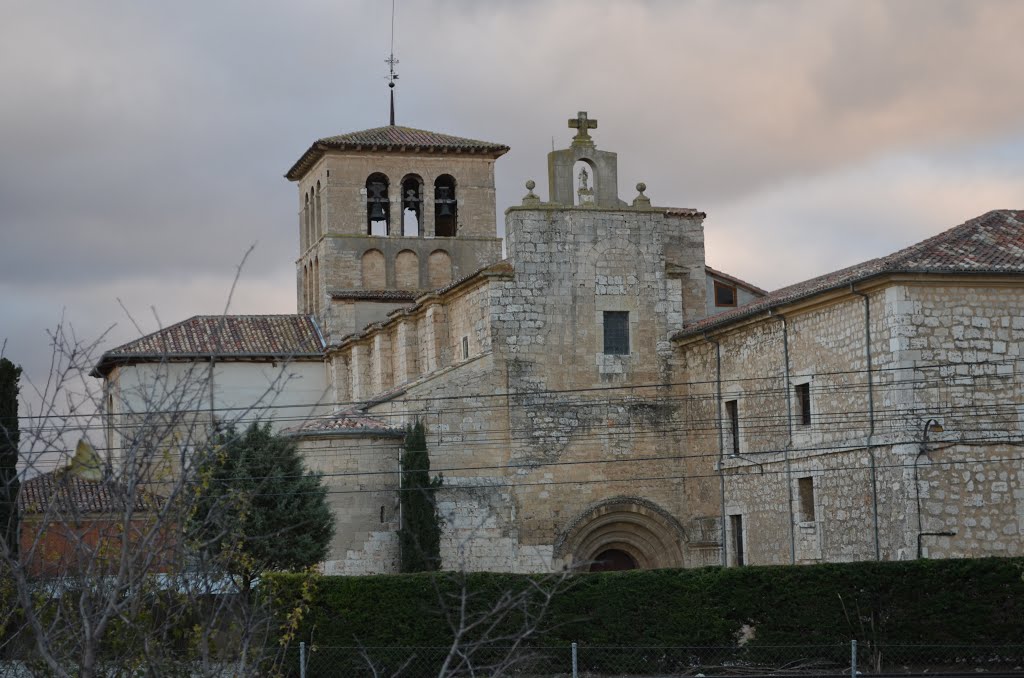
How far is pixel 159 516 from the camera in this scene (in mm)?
10750

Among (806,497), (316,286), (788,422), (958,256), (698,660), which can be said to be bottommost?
(698,660)

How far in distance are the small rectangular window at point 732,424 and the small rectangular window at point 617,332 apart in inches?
111

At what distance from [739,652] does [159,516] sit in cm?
1549

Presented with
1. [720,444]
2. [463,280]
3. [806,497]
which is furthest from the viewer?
[463,280]

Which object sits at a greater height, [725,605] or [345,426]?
[345,426]

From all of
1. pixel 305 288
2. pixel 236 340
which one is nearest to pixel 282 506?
pixel 236 340

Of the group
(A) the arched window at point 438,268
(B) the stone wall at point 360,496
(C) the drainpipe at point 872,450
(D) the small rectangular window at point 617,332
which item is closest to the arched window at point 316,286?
(A) the arched window at point 438,268

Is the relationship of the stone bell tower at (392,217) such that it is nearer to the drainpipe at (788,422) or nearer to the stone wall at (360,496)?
the stone wall at (360,496)

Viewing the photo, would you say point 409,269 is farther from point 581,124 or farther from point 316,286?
point 581,124

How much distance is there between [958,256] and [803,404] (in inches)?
172

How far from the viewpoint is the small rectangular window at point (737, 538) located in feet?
112

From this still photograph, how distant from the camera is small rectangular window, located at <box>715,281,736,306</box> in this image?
129 ft

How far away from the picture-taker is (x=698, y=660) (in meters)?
25.0

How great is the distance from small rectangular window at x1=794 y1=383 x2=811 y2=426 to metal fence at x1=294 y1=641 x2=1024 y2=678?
7292mm
